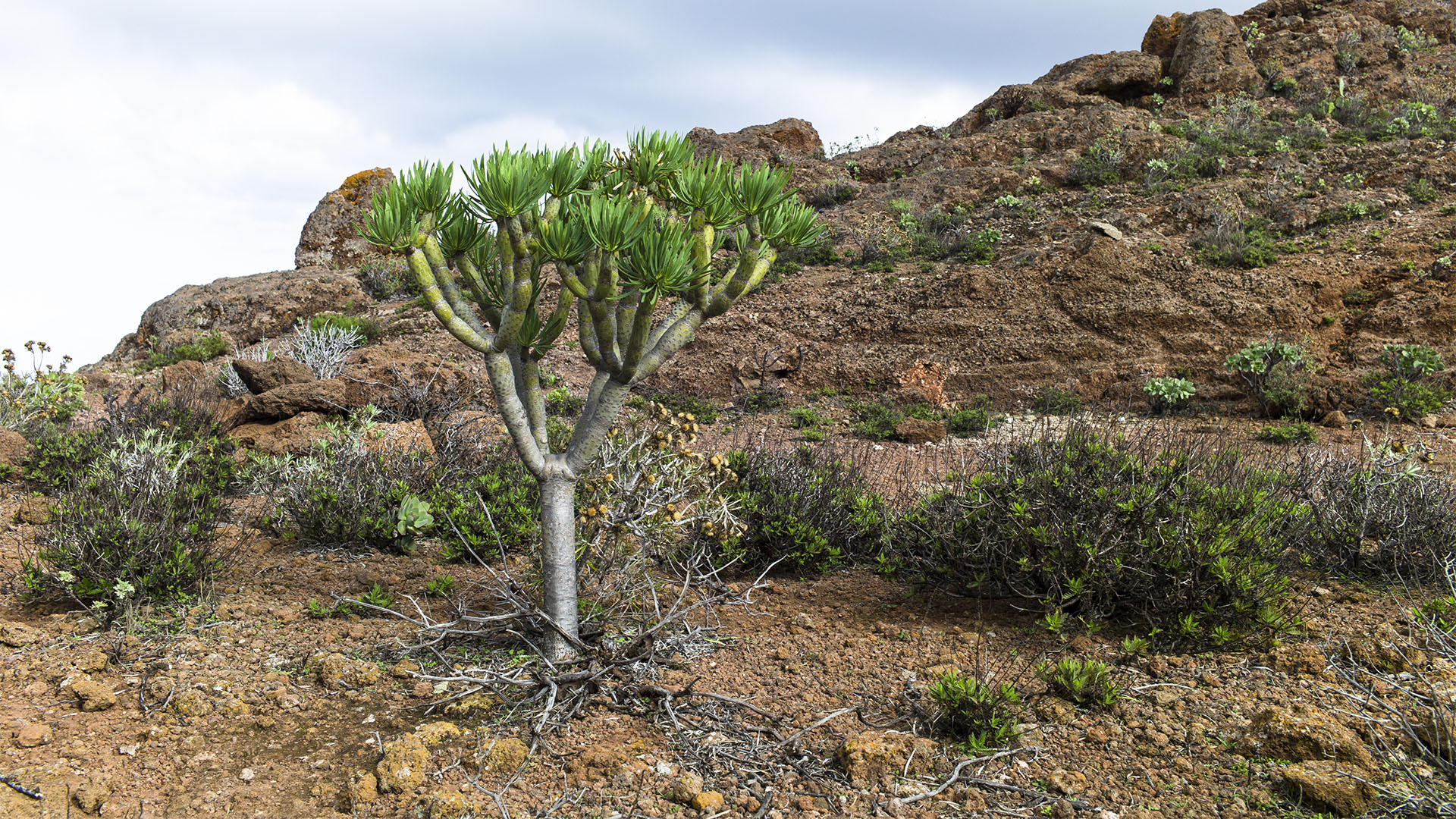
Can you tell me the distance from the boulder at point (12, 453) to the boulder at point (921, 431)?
812 centimetres

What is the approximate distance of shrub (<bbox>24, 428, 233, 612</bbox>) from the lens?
3682mm

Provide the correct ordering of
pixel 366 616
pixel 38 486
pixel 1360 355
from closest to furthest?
pixel 366 616 → pixel 38 486 → pixel 1360 355

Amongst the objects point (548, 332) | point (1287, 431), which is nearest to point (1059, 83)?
point (1287, 431)

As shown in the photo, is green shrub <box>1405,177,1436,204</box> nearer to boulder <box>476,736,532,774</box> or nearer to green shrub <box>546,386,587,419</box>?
green shrub <box>546,386,587,419</box>

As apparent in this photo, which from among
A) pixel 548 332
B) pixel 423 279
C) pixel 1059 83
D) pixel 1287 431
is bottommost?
pixel 1287 431

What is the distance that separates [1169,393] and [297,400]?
9.53 metres

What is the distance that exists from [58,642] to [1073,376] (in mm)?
10405

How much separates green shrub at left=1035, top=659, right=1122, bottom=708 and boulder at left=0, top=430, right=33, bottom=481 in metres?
7.32

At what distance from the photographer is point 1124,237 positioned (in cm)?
1177

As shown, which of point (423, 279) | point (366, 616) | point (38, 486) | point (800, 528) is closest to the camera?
point (423, 279)

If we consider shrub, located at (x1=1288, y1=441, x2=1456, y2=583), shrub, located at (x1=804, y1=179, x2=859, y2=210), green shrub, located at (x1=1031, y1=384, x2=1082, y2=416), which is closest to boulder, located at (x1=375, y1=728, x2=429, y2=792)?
shrub, located at (x1=1288, y1=441, x2=1456, y2=583)

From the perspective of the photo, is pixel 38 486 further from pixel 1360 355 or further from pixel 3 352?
pixel 1360 355

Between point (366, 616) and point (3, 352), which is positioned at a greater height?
point (3, 352)

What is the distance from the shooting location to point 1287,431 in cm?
798
